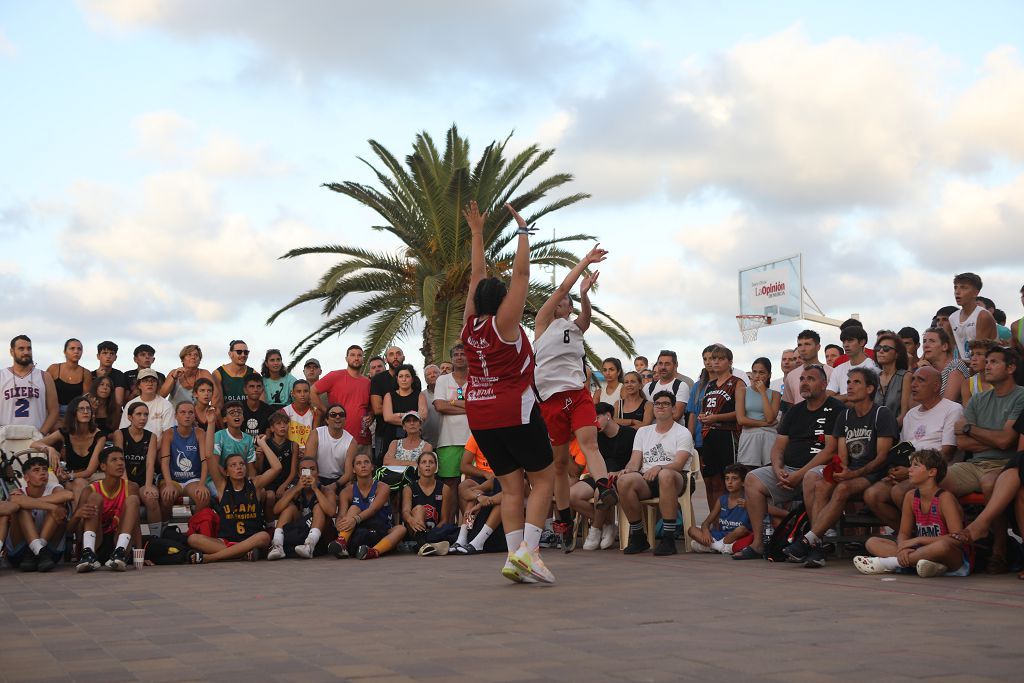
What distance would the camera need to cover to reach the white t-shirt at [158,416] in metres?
11.8

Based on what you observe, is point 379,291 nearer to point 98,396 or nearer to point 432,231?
point 432,231

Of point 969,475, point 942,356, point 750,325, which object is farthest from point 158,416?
point 750,325

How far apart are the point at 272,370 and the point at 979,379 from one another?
8044 mm

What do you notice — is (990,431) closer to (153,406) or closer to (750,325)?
(153,406)

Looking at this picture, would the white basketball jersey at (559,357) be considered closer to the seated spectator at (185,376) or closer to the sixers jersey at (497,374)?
the sixers jersey at (497,374)

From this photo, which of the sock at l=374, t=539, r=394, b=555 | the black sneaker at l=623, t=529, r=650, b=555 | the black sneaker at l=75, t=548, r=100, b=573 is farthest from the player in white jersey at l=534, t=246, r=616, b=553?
the black sneaker at l=75, t=548, r=100, b=573

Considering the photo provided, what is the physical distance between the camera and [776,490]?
396 inches

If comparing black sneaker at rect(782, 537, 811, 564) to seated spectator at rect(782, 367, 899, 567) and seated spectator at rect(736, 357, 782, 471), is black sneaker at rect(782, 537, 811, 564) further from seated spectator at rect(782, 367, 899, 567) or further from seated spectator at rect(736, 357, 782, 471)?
seated spectator at rect(736, 357, 782, 471)

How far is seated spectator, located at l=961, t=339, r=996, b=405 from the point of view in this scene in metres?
8.96

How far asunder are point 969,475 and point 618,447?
4126mm

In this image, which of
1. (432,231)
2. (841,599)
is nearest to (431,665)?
(841,599)

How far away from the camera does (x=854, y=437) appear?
9320 millimetres

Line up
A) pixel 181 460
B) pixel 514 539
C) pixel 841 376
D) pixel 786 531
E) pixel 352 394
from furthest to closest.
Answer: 1. pixel 352 394
2. pixel 181 460
3. pixel 841 376
4. pixel 786 531
5. pixel 514 539

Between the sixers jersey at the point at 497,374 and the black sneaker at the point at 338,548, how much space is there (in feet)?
13.3
